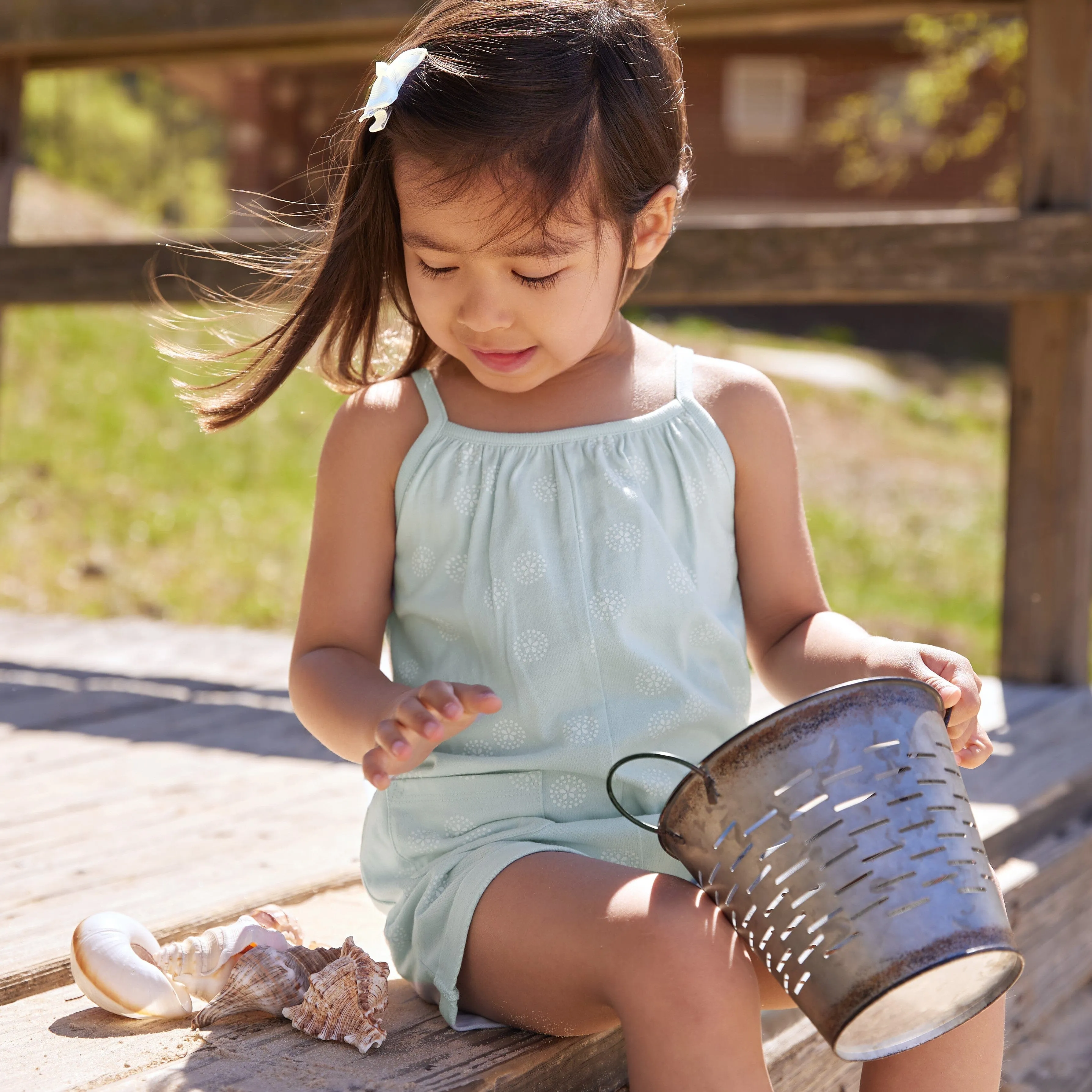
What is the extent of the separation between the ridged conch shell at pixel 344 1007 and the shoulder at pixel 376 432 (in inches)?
22.8

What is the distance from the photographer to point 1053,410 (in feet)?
10.5

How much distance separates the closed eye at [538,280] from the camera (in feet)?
5.06

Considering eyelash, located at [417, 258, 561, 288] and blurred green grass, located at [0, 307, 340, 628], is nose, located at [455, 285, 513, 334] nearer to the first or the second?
eyelash, located at [417, 258, 561, 288]

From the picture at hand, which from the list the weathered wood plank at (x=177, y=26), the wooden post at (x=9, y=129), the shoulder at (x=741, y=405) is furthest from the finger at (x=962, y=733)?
the wooden post at (x=9, y=129)

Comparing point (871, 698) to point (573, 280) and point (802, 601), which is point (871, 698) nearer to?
point (802, 601)

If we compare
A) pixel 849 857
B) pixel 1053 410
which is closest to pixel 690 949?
pixel 849 857

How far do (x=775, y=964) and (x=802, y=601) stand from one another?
57 cm

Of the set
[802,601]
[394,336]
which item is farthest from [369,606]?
[802,601]

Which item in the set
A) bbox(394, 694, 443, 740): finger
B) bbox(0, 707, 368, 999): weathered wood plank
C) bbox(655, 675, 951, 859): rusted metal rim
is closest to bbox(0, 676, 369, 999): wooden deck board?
bbox(0, 707, 368, 999): weathered wood plank

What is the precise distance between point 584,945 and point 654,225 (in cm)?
86

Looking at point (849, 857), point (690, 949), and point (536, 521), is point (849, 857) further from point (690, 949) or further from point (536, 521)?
point (536, 521)

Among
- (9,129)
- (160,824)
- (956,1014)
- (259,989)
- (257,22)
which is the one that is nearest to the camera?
(956,1014)

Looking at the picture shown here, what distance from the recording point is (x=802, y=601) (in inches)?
68.4

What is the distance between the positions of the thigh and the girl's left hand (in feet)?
1.04
